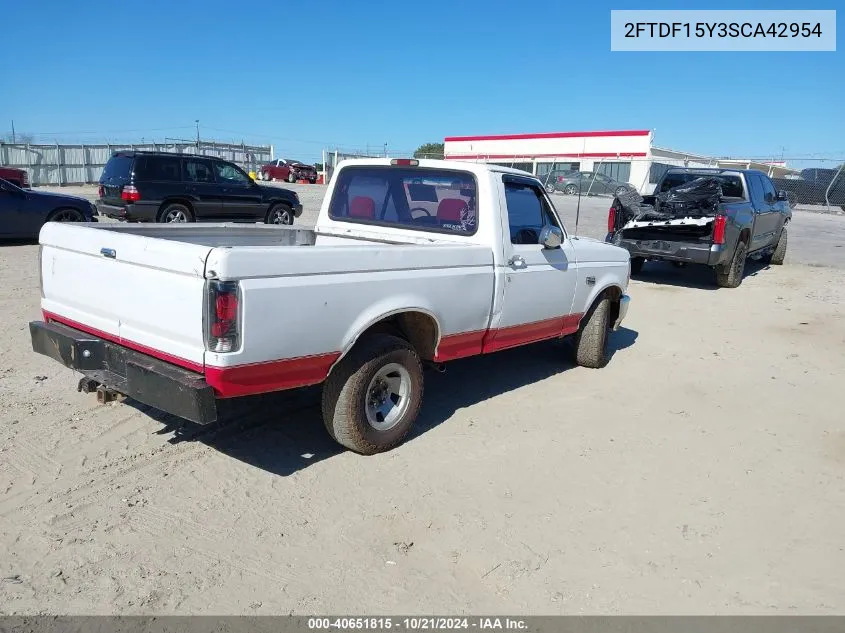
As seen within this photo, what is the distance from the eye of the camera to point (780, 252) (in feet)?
47.2

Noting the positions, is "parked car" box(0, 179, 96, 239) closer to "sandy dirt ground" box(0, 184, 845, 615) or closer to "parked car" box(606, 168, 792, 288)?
"sandy dirt ground" box(0, 184, 845, 615)

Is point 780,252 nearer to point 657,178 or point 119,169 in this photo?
point 119,169

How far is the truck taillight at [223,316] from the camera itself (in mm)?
3299

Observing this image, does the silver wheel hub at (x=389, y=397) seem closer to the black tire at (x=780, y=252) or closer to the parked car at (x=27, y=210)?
the parked car at (x=27, y=210)

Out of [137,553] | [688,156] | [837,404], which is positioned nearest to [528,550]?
[137,553]

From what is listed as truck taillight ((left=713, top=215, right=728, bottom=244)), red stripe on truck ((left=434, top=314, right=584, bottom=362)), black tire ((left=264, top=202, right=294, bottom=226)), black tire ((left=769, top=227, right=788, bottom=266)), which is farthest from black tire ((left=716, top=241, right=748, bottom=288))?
black tire ((left=264, top=202, right=294, bottom=226))

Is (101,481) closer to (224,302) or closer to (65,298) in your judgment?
(65,298)

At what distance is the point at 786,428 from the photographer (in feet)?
17.3

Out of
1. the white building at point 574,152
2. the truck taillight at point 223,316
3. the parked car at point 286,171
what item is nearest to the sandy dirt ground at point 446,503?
the truck taillight at point 223,316

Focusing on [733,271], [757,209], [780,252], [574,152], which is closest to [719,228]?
[733,271]

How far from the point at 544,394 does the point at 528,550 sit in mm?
2488

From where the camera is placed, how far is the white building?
42500mm

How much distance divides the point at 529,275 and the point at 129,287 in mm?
2898

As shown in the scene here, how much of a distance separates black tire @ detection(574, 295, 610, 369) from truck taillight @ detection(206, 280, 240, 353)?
4.01m
